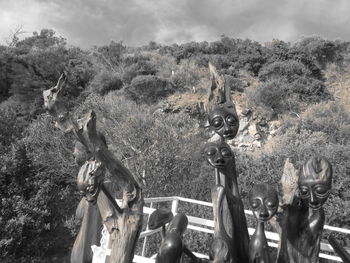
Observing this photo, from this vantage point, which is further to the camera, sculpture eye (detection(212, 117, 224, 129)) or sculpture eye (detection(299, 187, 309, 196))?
sculpture eye (detection(212, 117, 224, 129))

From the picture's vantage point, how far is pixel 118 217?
121 centimetres

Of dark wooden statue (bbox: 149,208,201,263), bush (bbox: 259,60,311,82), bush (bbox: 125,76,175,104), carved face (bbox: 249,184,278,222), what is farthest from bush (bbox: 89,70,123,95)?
carved face (bbox: 249,184,278,222)

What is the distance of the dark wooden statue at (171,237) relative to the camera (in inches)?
39.7

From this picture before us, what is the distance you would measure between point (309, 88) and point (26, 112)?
1286 cm

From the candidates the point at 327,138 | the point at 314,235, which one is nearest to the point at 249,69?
the point at 327,138

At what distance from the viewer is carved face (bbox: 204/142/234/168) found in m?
1.26

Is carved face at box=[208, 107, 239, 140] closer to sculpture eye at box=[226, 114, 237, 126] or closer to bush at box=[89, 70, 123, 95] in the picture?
sculpture eye at box=[226, 114, 237, 126]

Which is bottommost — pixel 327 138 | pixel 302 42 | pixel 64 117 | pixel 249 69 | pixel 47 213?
pixel 47 213

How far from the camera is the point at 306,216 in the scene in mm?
1218

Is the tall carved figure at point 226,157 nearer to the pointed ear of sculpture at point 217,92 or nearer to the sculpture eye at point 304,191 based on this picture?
the pointed ear of sculpture at point 217,92

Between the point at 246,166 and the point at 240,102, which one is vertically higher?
the point at 240,102

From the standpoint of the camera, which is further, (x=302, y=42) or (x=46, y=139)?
(x=302, y=42)

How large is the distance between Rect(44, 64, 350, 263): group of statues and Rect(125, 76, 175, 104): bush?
47.7ft

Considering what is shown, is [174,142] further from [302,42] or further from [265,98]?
[302,42]
